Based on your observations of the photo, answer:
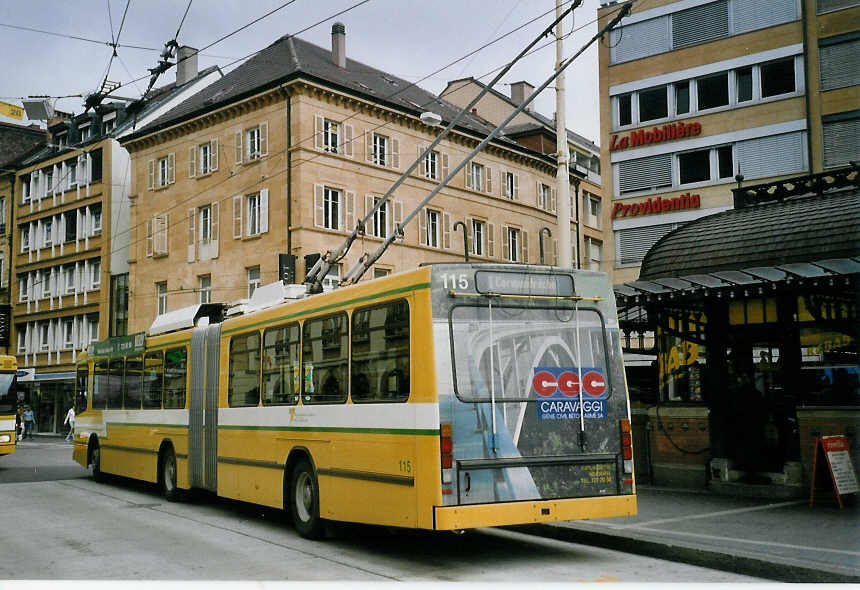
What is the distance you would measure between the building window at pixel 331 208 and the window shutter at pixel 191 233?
19.4ft

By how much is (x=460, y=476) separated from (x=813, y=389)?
6.57 metres

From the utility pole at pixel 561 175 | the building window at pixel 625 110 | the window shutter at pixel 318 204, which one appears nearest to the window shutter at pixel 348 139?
the window shutter at pixel 318 204

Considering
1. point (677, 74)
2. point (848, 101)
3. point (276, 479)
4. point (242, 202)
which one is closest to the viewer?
point (276, 479)

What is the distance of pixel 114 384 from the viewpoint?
1828 cm

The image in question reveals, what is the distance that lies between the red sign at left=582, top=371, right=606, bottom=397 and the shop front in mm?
3507

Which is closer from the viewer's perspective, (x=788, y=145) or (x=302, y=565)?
(x=302, y=565)

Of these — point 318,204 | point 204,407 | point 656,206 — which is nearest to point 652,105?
point 656,206

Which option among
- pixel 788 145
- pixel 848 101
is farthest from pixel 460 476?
pixel 788 145

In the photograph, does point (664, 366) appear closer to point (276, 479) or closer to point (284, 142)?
point (276, 479)

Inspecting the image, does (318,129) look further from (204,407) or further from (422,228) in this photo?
(204,407)

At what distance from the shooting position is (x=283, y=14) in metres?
12.1

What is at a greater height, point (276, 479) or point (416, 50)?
point (416, 50)

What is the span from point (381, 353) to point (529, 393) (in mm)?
1510

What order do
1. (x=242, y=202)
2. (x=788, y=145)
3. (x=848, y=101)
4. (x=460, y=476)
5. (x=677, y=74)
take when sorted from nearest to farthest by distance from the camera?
1. (x=460, y=476)
2. (x=848, y=101)
3. (x=788, y=145)
4. (x=242, y=202)
5. (x=677, y=74)
